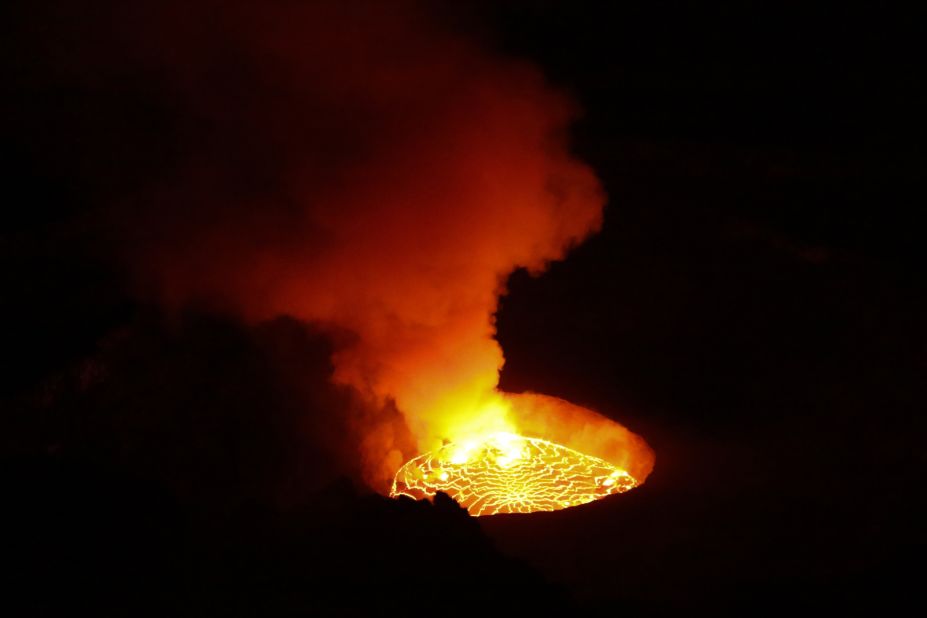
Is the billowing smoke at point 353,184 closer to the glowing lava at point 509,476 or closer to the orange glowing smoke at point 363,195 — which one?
the orange glowing smoke at point 363,195

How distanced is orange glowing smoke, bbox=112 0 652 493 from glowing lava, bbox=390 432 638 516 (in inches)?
4.2

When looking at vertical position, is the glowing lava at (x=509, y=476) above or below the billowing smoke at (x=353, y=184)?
below

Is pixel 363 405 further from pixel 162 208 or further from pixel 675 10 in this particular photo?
pixel 675 10

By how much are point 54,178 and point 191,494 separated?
259cm

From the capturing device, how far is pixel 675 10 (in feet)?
24.3

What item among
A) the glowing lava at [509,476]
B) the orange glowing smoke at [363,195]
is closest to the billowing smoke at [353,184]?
the orange glowing smoke at [363,195]

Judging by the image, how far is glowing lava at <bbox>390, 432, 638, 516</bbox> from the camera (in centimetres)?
486

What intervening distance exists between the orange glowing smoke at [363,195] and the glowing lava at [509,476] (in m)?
0.11

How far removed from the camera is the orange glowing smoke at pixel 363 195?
5363 mm

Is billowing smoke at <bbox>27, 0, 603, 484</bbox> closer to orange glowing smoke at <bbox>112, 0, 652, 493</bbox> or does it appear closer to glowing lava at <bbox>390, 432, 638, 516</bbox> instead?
orange glowing smoke at <bbox>112, 0, 652, 493</bbox>

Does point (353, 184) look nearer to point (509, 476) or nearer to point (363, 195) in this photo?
point (363, 195)

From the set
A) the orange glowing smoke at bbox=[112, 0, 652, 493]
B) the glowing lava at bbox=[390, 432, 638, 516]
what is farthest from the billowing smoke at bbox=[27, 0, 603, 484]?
the glowing lava at bbox=[390, 432, 638, 516]

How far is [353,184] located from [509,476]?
83.7 inches

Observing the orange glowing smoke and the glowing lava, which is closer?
the glowing lava
